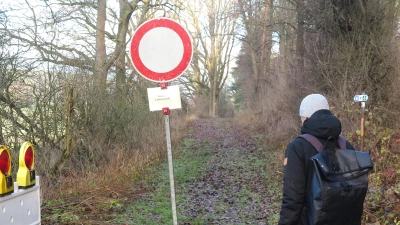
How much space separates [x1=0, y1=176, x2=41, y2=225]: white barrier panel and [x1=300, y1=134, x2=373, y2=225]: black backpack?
7.15 feet

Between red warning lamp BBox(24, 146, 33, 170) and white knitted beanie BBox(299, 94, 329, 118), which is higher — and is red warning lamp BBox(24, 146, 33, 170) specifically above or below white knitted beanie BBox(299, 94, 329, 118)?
below

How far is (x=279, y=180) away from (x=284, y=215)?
7.40 meters

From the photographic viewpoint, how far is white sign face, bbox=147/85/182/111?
491 centimetres

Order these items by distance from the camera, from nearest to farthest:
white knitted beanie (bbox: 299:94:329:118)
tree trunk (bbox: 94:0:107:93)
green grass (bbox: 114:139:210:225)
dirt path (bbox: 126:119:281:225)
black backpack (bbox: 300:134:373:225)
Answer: black backpack (bbox: 300:134:373:225) → white knitted beanie (bbox: 299:94:329:118) → green grass (bbox: 114:139:210:225) → dirt path (bbox: 126:119:281:225) → tree trunk (bbox: 94:0:107:93)

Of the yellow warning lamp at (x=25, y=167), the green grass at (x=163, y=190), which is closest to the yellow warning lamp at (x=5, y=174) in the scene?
the yellow warning lamp at (x=25, y=167)

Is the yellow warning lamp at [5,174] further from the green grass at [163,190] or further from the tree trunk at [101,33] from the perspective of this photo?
the tree trunk at [101,33]

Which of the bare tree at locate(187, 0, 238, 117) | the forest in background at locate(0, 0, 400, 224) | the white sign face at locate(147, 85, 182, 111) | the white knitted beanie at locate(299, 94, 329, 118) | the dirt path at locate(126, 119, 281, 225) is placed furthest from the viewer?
the bare tree at locate(187, 0, 238, 117)

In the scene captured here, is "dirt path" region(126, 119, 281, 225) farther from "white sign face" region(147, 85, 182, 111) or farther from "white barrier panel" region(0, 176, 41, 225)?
"white barrier panel" region(0, 176, 41, 225)

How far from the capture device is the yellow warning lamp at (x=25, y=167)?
3.51 meters

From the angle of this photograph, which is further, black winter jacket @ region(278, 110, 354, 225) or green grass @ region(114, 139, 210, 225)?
green grass @ region(114, 139, 210, 225)

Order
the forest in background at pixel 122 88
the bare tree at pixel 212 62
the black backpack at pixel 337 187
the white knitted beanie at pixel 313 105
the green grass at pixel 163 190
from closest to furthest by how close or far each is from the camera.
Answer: the black backpack at pixel 337 187
the white knitted beanie at pixel 313 105
the green grass at pixel 163 190
the forest in background at pixel 122 88
the bare tree at pixel 212 62

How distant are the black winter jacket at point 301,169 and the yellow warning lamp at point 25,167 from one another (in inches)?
79.5

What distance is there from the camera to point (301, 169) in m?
3.30

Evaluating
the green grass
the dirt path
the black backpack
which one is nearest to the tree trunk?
the green grass
